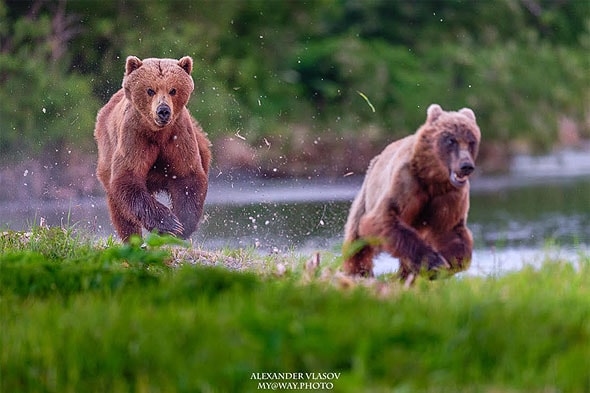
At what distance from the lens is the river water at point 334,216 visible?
722cm

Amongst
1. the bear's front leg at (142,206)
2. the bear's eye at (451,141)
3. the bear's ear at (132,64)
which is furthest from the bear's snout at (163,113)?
the bear's eye at (451,141)

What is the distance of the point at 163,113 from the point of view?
5777 millimetres

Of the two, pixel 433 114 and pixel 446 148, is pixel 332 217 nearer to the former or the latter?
pixel 433 114

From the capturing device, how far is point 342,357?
3176mm

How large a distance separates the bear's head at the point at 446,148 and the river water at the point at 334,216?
0.52m

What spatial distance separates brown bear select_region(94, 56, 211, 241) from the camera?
5.92 metres

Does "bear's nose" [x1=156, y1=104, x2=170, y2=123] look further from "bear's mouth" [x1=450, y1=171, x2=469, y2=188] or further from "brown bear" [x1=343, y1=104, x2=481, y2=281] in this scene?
"bear's mouth" [x1=450, y1=171, x2=469, y2=188]

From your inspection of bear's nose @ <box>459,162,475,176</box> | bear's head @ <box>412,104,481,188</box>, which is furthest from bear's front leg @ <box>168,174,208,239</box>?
bear's nose @ <box>459,162,475,176</box>

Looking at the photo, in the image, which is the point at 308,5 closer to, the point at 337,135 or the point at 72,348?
the point at 337,135

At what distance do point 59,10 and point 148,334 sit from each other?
49.4ft

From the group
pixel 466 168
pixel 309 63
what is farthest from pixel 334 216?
pixel 309 63

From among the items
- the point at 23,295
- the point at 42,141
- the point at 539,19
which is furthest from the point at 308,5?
the point at 23,295

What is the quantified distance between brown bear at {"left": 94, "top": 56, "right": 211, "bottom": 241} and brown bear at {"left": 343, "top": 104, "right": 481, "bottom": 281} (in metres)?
1.10

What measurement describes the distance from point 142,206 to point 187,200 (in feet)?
1.00
